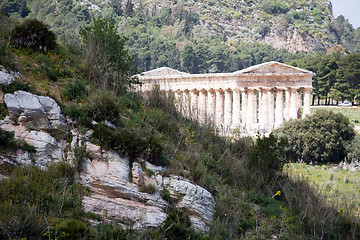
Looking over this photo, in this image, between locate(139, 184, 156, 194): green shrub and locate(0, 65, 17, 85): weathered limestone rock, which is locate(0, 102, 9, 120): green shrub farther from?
locate(139, 184, 156, 194): green shrub

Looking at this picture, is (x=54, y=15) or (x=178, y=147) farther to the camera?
(x=54, y=15)

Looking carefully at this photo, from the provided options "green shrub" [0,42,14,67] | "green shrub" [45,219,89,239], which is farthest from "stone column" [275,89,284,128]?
"green shrub" [45,219,89,239]

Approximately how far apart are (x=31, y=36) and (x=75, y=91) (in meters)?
2.71

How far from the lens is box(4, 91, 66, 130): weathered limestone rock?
995 centimetres

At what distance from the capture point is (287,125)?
124 ft

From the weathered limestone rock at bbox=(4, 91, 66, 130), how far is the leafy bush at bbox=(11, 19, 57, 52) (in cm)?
327

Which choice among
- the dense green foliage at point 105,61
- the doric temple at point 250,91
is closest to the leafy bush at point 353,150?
the doric temple at point 250,91

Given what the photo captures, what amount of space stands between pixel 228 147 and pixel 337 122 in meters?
23.9

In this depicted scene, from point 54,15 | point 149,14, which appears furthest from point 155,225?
point 149,14

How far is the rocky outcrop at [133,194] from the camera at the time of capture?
30.5 ft

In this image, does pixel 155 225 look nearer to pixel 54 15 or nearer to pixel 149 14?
pixel 54 15

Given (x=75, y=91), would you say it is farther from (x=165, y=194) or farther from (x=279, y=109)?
(x=279, y=109)

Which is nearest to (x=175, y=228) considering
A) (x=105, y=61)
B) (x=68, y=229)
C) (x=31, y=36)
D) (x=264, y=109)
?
(x=68, y=229)

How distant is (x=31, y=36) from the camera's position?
43.5 ft
